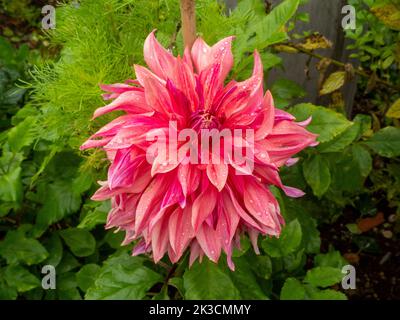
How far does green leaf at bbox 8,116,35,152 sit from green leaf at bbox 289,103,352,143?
Answer: 651 mm

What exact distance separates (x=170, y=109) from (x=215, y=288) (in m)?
0.47

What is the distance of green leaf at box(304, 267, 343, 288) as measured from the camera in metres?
1.18

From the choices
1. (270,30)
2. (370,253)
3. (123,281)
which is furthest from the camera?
(370,253)

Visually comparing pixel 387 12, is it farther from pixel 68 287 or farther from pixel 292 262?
pixel 68 287

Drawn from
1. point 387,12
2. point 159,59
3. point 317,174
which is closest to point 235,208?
point 159,59

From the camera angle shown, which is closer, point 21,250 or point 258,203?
point 258,203

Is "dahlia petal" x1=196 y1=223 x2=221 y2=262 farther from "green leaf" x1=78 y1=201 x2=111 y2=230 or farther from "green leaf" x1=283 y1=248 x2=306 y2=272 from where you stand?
"green leaf" x1=283 y1=248 x2=306 y2=272

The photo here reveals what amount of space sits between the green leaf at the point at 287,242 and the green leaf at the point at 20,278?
64 cm

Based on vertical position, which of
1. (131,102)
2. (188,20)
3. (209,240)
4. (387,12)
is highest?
(387,12)

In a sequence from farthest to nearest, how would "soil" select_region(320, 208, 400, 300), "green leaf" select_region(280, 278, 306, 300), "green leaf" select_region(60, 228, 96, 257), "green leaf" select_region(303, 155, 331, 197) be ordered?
"soil" select_region(320, 208, 400, 300)
"green leaf" select_region(60, 228, 96, 257)
"green leaf" select_region(303, 155, 331, 197)
"green leaf" select_region(280, 278, 306, 300)

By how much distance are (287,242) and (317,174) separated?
0.65 feet

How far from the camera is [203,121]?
78cm

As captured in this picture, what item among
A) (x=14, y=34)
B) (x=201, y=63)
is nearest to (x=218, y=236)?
(x=201, y=63)

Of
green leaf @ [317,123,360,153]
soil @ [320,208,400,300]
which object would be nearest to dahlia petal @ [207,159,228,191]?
green leaf @ [317,123,360,153]
